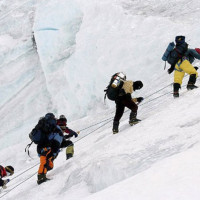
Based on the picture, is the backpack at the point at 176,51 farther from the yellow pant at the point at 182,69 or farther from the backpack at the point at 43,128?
the backpack at the point at 43,128

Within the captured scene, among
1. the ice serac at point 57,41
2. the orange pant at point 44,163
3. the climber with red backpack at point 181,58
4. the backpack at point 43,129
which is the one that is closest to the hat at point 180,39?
the climber with red backpack at point 181,58

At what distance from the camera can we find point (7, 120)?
13680 mm

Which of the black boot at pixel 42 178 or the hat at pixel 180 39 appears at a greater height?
the hat at pixel 180 39

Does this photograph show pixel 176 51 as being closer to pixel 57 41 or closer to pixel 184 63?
pixel 184 63

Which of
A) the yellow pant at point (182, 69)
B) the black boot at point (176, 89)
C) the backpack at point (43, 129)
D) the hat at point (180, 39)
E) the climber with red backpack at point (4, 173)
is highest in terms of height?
the hat at point (180, 39)

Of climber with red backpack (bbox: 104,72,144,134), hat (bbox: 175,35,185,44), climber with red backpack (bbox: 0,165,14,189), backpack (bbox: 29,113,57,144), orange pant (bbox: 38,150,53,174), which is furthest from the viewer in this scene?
climber with red backpack (bbox: 0,165,14,189)

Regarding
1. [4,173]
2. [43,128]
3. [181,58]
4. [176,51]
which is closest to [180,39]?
[176,51]

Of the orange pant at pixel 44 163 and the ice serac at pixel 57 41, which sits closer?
the orange pant at pixel 44 163

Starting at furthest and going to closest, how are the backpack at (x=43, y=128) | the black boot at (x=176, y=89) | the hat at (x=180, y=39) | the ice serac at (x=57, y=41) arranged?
the ice serac at (x=57, y=41) → the black boot at (x=176, y=89) → the hat at (x=180, y=39) → the backpack at (x=43, y=128)

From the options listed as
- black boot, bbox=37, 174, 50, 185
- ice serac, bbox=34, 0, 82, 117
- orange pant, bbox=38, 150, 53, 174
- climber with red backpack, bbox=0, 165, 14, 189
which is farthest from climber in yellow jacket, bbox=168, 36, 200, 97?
ice serac, bbox=34, 0, 82, 117

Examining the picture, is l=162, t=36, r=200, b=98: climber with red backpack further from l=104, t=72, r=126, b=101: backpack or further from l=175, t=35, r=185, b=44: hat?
l=104, t=72, r=126, b=101: backpack

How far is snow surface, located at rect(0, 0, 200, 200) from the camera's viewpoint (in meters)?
3.44

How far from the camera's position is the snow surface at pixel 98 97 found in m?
3.44

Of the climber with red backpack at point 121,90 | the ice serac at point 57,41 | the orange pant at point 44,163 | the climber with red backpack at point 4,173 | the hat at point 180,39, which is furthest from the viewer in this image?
the ice serac at point 57,41
